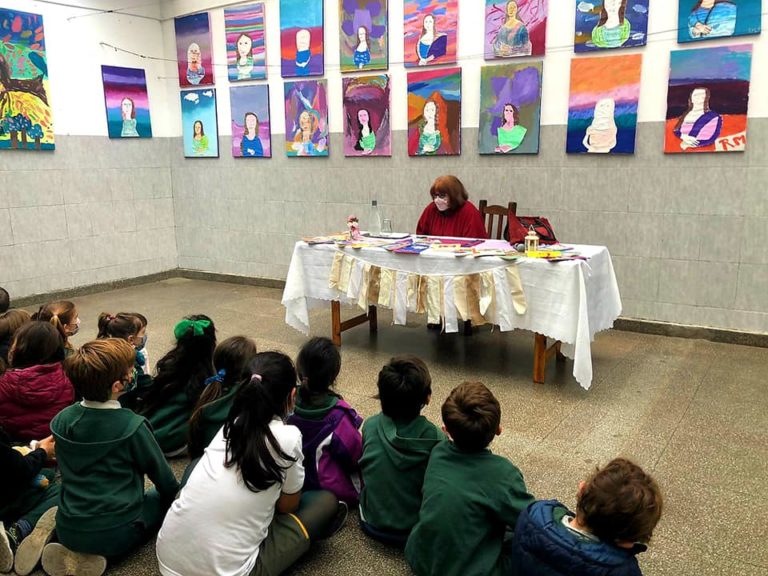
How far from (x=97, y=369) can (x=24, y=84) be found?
467 cm

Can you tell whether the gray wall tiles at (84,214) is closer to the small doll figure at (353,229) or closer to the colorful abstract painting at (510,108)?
the small doll figure at (353,229)

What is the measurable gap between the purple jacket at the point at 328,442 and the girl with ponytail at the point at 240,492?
0.27 meters

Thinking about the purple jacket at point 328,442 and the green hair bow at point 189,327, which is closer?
the purple jacket at point 328,442

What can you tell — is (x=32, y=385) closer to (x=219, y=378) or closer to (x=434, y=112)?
(x=219, y=378)

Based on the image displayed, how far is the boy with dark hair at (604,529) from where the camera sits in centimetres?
137

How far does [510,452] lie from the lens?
275cm

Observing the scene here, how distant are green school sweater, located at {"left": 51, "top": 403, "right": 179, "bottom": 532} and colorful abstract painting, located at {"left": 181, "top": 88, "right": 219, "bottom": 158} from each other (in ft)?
16.3

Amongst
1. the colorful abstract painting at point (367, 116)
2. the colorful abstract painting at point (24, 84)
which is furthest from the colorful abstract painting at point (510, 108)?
the colorful abstract painting at point (24, 84)

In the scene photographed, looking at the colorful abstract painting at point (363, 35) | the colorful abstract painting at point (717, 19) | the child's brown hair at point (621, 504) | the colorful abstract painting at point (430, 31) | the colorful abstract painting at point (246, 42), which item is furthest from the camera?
the colorful abstract painting at point (246, 42)

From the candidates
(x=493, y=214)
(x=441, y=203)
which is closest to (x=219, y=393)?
(x=441, y=203)

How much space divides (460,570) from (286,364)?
30.3 inches

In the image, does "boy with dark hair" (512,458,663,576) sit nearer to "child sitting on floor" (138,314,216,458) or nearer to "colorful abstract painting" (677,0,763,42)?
"child sitting on floor" (138,314,216,458)

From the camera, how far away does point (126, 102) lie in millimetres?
6270

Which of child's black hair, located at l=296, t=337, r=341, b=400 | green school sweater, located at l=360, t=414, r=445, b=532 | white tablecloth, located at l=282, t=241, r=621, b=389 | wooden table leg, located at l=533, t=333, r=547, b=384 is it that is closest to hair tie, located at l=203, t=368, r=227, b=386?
child's black hair, located at l=296, t=337, r=341, b=400
